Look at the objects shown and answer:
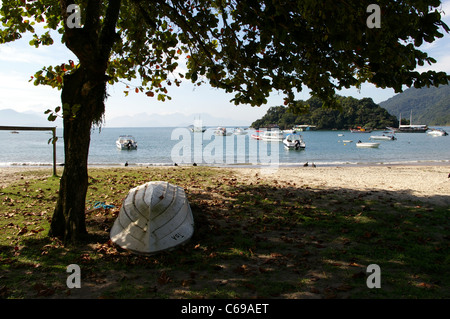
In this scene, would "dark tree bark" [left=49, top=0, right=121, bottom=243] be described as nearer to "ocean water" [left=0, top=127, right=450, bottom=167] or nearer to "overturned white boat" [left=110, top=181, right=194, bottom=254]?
"overturned white boat" [left=110, top=181, right=194, bottom=254]

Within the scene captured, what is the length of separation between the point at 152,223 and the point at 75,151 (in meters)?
2.21

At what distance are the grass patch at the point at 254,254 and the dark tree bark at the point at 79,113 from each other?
46 centimetres

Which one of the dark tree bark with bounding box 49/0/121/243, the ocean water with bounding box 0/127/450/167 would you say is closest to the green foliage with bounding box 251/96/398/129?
the ocean water with bounding box 0/127/450/167

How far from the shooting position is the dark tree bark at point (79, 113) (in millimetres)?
5625

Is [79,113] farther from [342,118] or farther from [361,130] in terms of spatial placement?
[342,118]

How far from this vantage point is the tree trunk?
19.3 feet

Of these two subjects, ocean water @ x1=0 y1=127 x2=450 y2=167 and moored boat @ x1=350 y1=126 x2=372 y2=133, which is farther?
moored boat @ x1=350 y1=126 x2=372 y2=133

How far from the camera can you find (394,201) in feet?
30.5

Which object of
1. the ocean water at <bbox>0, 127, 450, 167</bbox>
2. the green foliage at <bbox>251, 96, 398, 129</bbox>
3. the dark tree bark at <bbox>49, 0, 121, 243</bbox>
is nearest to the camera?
the dark tree bark at <bbox>49, 0, 121, 243</bbox>

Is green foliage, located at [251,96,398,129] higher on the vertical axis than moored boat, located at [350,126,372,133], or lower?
higher

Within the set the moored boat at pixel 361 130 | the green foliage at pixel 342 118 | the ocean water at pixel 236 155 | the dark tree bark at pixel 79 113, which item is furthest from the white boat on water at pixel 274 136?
the moored boat at pixel 361 130

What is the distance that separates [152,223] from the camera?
5.78 m
